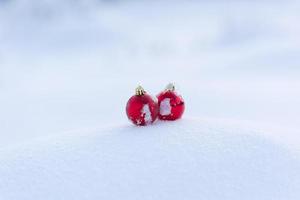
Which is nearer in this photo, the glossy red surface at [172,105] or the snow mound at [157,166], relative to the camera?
the snow mound at [157,166]

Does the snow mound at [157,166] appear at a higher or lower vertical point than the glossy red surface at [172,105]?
lower

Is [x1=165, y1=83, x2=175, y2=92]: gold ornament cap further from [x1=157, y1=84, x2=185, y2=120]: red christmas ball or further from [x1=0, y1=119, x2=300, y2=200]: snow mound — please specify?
[x1=0, y1=119, x2=300, y2=200]: snow mound

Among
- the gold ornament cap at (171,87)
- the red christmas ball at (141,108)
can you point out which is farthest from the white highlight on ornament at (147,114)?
the gold ornament cap at (171,87)

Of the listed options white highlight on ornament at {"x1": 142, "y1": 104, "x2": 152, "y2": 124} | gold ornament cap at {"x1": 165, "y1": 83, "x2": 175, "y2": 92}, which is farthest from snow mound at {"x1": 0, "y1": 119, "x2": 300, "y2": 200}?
gold ornament cap at {"x1": 165, "y1": 83, "x2": 175, "y2": 92}

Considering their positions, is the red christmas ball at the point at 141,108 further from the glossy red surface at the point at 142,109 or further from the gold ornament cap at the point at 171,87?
the gold ornament cap at the point at 171,87

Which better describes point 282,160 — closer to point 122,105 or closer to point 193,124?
point 193,124

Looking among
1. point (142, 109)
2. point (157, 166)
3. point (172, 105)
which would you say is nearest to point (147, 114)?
Result: point (142, 109)

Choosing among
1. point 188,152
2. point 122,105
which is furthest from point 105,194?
point 122,105
